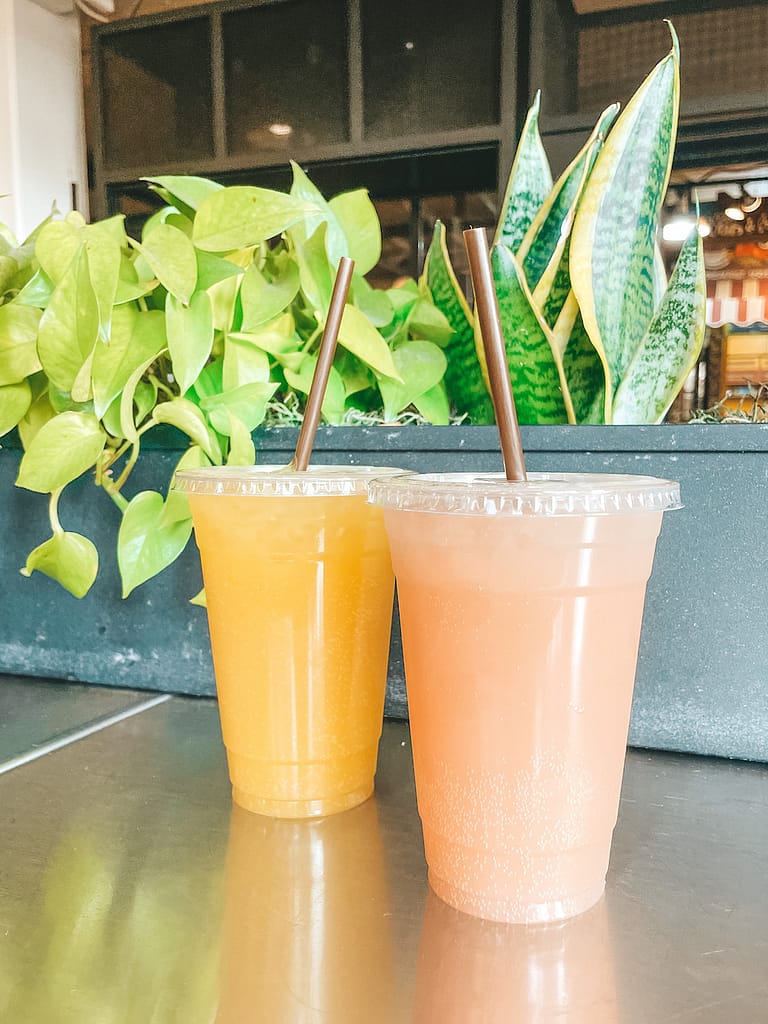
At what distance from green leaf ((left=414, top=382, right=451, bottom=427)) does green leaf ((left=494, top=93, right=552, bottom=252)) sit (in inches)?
4.9

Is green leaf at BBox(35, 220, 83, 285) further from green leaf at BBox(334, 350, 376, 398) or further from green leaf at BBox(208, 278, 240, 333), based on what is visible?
green leaf at BBox(334, 350, 376, 398)

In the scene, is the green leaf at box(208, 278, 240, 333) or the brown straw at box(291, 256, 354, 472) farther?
the green leaf at box(208, 278, 240, 333)

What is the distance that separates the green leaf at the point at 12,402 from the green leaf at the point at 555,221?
39 centimetres

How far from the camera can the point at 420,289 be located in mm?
688

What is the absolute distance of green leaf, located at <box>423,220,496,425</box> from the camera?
24.5 inches

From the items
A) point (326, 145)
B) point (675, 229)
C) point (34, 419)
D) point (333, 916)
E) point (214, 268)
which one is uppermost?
point (326, 145)

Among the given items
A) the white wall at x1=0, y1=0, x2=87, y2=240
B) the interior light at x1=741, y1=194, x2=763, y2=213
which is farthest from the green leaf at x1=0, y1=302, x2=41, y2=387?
the interior light at x1=741, y1=194, x2=763, y2=213

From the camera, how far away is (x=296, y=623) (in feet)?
1.46

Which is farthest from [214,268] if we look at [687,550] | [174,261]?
[687,550]

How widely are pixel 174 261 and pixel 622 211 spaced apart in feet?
0.98

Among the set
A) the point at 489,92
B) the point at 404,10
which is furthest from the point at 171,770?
the point at 404,10

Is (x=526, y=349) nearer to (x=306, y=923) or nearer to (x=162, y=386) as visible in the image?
(x=162, y=386)

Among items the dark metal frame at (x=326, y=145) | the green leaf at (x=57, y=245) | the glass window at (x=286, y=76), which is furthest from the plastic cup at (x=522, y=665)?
the glass window at (x=286, y=76)

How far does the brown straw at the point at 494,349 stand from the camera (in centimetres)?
36
